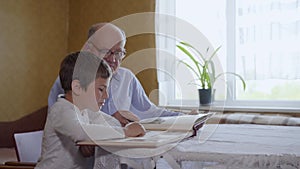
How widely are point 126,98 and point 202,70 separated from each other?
1289 millimetres

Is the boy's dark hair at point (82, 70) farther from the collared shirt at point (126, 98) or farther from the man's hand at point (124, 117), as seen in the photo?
the collared shirt at point (126, 98)

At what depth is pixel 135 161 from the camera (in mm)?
1232

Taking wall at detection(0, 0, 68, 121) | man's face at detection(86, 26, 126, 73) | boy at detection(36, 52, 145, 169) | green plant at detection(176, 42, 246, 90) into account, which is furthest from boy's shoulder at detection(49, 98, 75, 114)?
wall at detection(0, 0, 68, 121)

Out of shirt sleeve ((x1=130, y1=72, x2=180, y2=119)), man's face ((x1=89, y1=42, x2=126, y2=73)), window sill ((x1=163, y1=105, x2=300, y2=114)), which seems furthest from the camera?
window sill ((x1=163, y1=105, x2=300, y2=114))

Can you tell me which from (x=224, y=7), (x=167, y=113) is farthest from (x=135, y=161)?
(x=224, y=7)

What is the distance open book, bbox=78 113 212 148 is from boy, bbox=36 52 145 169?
0.17ft

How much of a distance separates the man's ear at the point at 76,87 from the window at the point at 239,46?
2.04m

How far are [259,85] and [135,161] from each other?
2175 millimetres

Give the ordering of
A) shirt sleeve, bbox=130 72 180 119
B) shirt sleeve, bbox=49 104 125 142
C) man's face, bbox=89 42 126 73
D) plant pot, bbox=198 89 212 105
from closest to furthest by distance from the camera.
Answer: shirt sleeve, bbox=49 104 125 142 < man's face, bbox=89 42 126 73 < shirt sleeve, bbox=130 72 180 119 < plant pot, bbox=198 89 212 105

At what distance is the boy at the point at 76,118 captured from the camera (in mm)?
1245

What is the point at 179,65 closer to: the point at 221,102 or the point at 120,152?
the point at 221,102

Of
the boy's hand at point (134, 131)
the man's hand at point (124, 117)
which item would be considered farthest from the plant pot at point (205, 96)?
the boy's hand at point (134, 131)

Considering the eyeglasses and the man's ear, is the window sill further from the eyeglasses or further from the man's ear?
the man's ear

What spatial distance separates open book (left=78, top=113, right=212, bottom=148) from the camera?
3.60 ft
